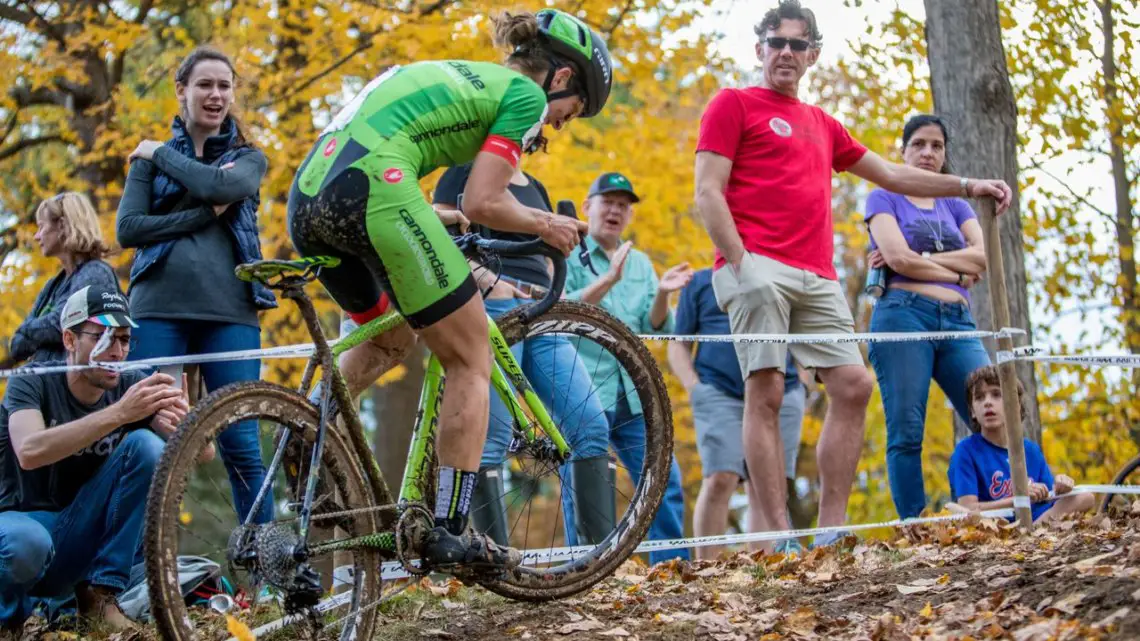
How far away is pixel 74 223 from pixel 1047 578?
14.5 feet

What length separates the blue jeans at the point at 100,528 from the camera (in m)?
5.17

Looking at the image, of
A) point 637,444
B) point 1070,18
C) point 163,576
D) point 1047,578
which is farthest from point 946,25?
point 163,576

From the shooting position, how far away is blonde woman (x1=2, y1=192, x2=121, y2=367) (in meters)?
5.64

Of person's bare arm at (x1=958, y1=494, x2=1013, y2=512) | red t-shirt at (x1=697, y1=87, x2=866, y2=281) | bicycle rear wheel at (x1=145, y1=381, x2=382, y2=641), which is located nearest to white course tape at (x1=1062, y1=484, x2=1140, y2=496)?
person's bare arm at (x1=958, y1=494, x2=1013, y2=512)

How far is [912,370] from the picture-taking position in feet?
22.0

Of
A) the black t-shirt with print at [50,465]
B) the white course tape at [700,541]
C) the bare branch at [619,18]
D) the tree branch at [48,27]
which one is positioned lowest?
the white course tape at [700,541]

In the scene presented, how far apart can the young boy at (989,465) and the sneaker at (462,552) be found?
3255 millimetres

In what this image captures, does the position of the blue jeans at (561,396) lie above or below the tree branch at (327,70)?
below

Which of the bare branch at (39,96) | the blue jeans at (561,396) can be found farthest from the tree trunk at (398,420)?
the blue jeans at (561,396)

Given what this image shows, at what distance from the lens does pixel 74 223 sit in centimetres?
584

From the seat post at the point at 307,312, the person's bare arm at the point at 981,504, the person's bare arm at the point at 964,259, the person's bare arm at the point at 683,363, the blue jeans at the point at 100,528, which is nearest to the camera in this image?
the seat post at the point at 307,312

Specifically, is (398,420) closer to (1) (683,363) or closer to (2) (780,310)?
(1) (683,363)

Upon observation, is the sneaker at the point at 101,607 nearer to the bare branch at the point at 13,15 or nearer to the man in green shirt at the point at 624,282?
the man in green shirt at the point at 624,282

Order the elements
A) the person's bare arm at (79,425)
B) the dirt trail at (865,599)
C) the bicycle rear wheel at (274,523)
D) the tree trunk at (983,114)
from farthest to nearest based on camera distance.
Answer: the tree trunk at (983,114) → the person's bare arm at (79,425) → the dirt trail at (865,599) → the bicycle rear wheel at (274,523)
